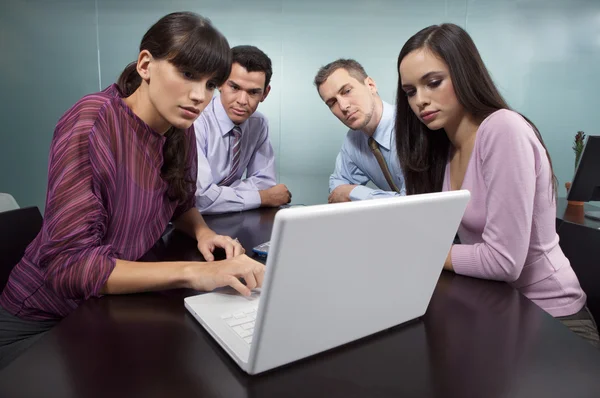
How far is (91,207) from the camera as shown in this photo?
0.99m

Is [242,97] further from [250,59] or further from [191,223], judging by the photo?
[191,223]

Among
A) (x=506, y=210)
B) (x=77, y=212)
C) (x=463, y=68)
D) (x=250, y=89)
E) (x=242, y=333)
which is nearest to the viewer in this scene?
(x=242, y=333)

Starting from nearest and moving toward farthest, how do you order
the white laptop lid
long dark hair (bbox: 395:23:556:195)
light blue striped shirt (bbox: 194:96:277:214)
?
the white laptop lid → long dark hair (bbox: 395:23:556:195) → light blue striped shirt (bbox: 194:96:277:214)

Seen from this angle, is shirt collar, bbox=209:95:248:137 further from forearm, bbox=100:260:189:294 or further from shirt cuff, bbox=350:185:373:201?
forearm, bbox=100:260:189:294

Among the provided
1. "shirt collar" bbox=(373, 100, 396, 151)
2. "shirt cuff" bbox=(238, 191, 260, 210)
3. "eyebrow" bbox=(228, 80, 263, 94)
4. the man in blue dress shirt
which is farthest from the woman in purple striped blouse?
"shirt collar" bbox=(373, 100, 396, 151)

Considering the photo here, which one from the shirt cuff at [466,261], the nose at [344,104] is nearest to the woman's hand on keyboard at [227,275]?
→ the shirt cuff at [466,261]

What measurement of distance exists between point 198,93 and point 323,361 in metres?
0.77

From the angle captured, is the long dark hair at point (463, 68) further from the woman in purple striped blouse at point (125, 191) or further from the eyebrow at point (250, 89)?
the eyebrow at point (250, 89)

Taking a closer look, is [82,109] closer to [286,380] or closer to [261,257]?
[261,257]

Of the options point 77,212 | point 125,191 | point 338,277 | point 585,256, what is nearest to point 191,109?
point 125,191

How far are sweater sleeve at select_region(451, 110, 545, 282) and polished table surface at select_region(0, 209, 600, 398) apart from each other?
197mm

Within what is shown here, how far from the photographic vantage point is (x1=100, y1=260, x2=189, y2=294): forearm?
2.98ft

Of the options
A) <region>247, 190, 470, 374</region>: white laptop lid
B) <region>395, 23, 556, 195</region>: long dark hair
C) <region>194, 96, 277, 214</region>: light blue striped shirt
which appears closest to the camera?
<region>247, 190, 470, 374</region>: white laptop lid

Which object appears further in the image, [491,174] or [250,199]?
[250,199]
